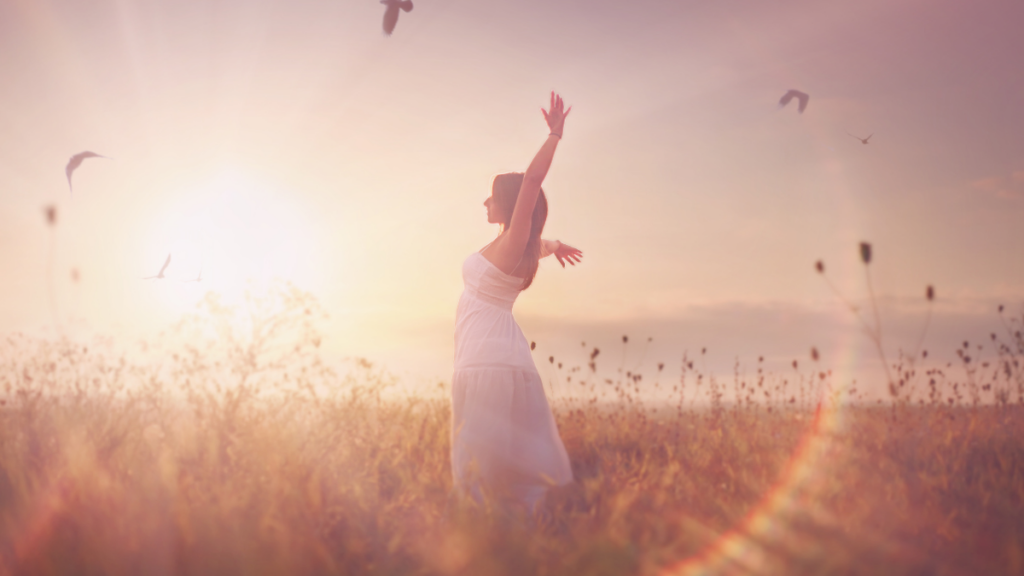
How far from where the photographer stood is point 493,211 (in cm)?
399

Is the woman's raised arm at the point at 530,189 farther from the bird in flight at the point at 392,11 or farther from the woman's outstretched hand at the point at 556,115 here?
the bird in flight at the point at 392,11

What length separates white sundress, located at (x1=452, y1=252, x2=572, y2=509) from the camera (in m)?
3.70

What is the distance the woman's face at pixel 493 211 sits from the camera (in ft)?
13.0

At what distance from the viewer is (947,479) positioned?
3.52 metres

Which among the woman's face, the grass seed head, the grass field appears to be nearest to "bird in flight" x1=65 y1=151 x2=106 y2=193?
the grass field

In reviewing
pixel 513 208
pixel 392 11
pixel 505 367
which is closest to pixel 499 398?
pixel 505 367

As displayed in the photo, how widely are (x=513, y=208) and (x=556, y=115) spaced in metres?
0.61

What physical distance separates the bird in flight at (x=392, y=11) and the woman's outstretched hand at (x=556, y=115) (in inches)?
70.9

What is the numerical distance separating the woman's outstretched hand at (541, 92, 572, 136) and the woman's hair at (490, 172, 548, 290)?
401mm

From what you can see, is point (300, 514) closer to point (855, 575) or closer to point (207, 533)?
point (207, 533)

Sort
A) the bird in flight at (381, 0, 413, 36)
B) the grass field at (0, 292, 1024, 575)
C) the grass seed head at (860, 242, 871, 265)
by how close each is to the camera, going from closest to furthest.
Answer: the grass field at (0, 292, 1024, 575)
the grass seed head at (860, 242, 871, 265)
the bird in flight at (381, 0, 413, 36)

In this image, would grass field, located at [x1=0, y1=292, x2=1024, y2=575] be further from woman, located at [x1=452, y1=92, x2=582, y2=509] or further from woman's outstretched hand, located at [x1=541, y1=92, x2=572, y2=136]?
woman's outstretched hand, located at [x1=541, y1=92, x2=572, y2=136]

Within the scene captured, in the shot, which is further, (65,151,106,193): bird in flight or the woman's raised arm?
(65,151,106,193): bird in flight

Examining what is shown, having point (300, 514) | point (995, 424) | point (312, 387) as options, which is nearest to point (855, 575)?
point (300, 514)
